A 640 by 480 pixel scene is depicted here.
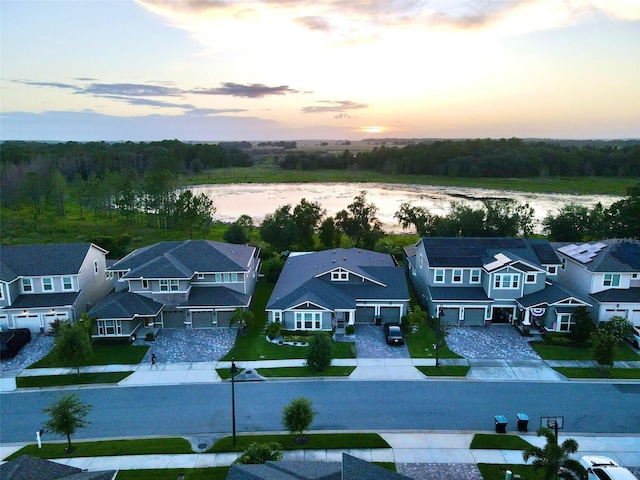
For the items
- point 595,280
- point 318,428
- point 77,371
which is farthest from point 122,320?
point 595,280

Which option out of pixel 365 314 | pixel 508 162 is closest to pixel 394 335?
pixel 365 314

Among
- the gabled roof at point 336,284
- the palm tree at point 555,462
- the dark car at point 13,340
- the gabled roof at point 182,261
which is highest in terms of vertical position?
the gabled roof at point 182,261

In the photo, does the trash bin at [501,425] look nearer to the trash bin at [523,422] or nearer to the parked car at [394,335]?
the trash bin at [523,422]

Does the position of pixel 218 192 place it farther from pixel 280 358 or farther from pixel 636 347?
pixel 636 347

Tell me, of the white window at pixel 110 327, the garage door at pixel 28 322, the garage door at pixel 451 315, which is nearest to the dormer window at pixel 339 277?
the garage door at pixel 451 315

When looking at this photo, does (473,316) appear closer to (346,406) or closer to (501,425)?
(501,425)
